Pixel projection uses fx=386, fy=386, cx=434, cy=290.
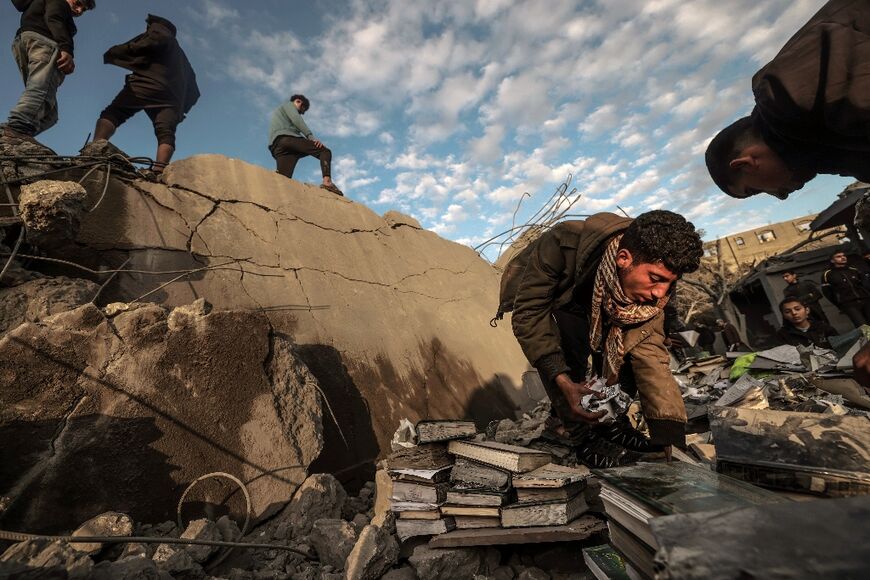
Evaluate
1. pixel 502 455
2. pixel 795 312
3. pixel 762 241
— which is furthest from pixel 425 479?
pixel 762 241

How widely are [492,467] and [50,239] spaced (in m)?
2.26

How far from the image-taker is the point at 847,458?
3.30 ft

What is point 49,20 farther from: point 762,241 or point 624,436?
point 762,241

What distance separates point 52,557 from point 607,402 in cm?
190

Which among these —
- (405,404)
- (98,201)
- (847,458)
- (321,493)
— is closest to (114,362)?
(321,493)

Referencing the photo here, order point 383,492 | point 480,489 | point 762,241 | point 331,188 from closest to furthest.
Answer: point 480,489
point 383,492
point 331,188
point 762,241

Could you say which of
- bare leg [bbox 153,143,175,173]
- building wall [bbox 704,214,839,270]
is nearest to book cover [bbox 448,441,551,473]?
bare leg [bbox 153,143,175,173]

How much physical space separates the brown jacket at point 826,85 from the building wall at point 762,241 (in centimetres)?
2650

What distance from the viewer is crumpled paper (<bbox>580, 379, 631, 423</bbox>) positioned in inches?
68.5

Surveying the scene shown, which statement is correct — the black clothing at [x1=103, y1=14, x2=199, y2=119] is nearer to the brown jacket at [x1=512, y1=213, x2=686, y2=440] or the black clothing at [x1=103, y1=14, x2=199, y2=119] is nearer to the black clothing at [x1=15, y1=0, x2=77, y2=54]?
the black clothing at [x1=15, y1=0, x2=77, y2=54]

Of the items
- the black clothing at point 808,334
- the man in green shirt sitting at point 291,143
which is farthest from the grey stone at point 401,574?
the black clothing at point 808,334

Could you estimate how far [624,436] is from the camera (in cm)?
200

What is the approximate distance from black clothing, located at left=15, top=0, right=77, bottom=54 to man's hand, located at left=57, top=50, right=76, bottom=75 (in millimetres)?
33

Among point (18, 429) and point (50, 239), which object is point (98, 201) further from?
point (18, 429)
